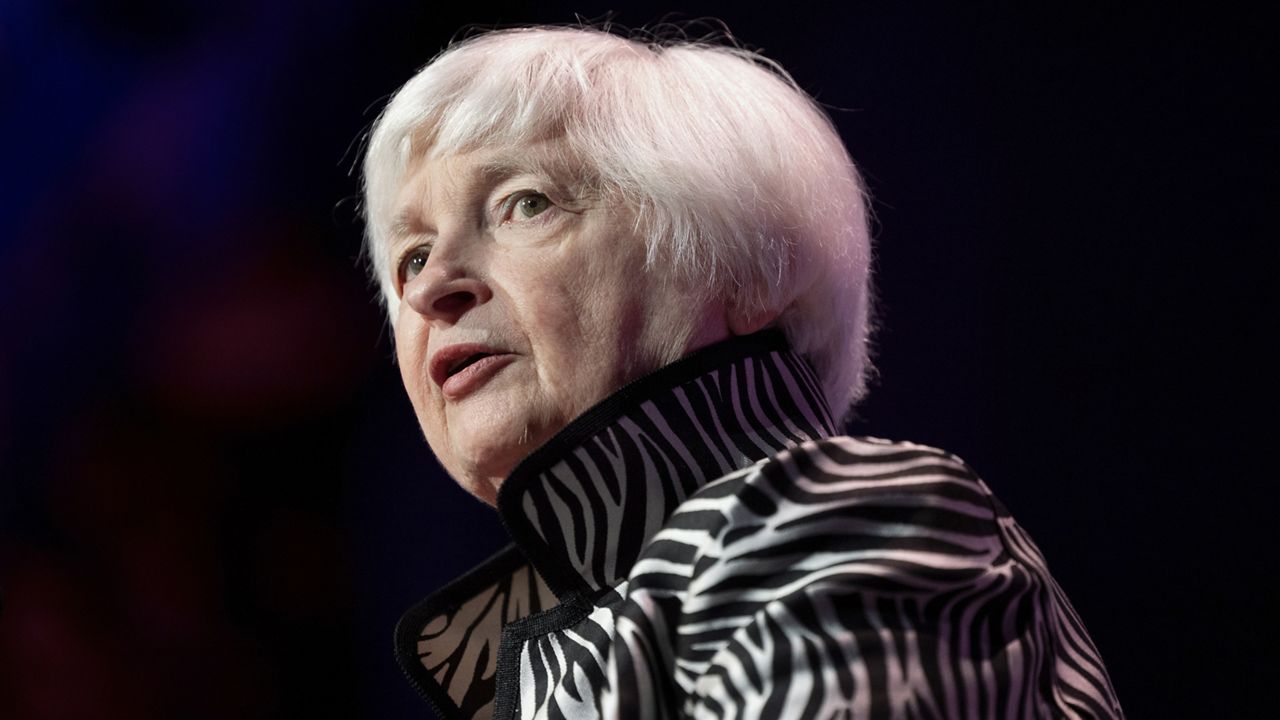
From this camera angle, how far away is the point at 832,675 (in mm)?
787

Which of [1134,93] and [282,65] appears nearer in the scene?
[1134,93]

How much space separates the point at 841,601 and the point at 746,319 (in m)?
0.44

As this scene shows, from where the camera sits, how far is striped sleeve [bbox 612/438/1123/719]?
0.79m

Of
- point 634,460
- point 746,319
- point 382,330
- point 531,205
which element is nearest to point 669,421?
point 634,460

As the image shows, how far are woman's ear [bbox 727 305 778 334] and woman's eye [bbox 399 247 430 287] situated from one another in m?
0.35

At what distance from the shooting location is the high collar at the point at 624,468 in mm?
1060

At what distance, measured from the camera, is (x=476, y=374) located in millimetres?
1151

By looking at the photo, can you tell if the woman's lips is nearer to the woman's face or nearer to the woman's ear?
the woman's face

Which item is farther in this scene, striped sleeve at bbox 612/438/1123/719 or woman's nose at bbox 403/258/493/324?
woman's nose at bbox 403/258/493/324

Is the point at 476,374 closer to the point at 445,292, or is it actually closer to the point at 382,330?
the point at 445,292

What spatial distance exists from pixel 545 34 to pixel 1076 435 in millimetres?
866

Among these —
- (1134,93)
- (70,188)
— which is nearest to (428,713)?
(70,188)

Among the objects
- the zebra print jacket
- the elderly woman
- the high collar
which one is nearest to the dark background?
the elderly woman

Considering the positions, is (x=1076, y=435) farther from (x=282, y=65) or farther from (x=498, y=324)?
(x=282, y=65)
